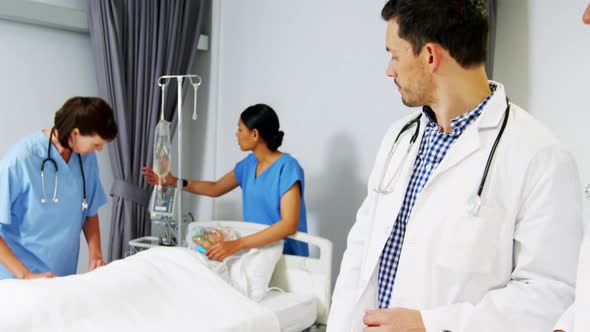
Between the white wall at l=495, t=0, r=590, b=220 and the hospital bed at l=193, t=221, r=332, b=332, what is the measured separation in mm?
1077

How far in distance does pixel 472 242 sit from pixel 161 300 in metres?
1.40

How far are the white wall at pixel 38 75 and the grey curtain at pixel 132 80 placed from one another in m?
0.12

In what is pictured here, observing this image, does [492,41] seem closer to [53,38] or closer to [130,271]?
[130,271]

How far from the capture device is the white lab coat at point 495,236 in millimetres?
977

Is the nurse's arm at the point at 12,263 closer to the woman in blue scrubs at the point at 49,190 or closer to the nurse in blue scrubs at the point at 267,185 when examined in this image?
the woman in blue scrubs at the point at 49,190

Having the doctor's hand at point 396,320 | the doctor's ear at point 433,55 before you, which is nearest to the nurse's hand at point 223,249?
the doctor's hand at point 396,320

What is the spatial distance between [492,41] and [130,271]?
69.1 inches

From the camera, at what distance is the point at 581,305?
84 cm

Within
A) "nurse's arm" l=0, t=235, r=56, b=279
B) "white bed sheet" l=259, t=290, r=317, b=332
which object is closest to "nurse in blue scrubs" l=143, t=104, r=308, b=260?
"white bed sheet" l=259, t=290, r=317, b=332

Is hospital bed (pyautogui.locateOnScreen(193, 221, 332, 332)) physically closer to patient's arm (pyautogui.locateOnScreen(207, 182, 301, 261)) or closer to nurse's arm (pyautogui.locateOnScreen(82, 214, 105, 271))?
patient's arm (pyautogui.locateOnScreen(207, 182, 301, 261))

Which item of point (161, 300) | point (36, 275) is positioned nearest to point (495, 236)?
point (161, 300)

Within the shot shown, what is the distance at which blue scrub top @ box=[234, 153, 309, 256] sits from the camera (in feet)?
8.83

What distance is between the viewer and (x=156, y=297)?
2135 mm

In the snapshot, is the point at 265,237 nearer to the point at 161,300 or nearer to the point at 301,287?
the point at 301,287
